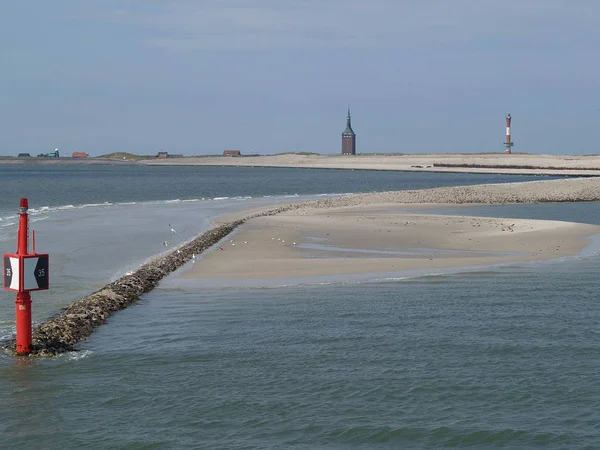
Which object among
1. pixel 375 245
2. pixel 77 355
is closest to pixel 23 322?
pixel 77 355

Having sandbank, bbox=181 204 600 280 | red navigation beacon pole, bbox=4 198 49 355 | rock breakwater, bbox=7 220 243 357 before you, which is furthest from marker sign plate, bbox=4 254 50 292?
sandbank, bbox=181 204 600 280

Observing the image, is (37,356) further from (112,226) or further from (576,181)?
(576,181)

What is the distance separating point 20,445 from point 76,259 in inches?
628

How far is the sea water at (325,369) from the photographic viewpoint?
30.1 feet

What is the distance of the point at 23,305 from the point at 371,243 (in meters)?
Result: 16.6

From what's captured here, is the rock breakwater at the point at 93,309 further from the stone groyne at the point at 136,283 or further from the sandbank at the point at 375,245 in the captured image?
the sandbank at the point at 375,245

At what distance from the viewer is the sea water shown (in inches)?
361

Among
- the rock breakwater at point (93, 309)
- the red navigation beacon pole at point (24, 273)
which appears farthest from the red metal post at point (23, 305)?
the rock breakwater at point (93, 309)

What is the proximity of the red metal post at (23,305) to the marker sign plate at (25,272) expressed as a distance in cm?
4

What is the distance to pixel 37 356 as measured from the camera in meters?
12.3

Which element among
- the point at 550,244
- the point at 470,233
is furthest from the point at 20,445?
the point at 470,233

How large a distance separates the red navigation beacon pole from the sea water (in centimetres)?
69

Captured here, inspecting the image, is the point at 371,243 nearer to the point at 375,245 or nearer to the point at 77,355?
the point at 375,245

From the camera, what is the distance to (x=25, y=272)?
11781 mm
